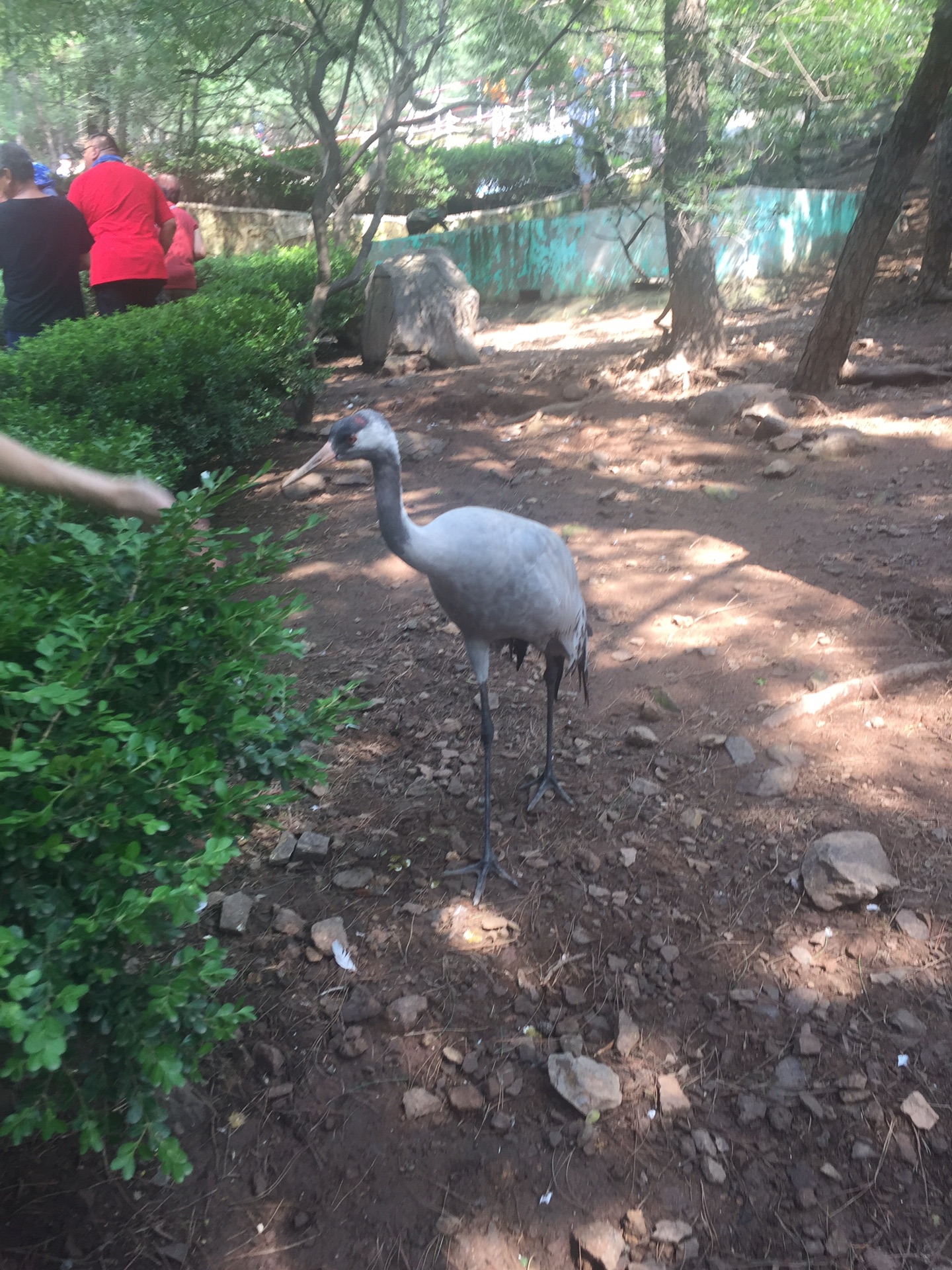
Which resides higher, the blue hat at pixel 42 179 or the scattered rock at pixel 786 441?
the blue hat at pixel 42 179

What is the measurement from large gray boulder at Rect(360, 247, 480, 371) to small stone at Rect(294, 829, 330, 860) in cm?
773

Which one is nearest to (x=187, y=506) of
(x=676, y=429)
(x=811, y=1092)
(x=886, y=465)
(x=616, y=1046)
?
(x=616, y=1046)

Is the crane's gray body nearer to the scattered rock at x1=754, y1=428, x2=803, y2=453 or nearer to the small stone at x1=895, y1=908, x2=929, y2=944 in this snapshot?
the small stone at x1=895, y1=908, x2=929, y2=944

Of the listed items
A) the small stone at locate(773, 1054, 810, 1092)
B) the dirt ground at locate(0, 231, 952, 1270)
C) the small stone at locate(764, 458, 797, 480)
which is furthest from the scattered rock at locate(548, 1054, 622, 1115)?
the small stone at locate(764, 458, 797, 480)

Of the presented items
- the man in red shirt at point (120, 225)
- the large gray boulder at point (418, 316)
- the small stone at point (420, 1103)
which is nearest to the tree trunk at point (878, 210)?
the large gray boulder at point (418, 316)

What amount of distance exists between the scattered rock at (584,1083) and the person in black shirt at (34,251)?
5.09 m

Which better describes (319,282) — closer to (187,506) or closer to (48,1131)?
(187,506)

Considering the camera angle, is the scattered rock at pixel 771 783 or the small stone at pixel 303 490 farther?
the small stone at pixel 303 490

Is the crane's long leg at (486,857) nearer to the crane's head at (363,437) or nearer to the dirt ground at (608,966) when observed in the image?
the dirt ground at (608,966)

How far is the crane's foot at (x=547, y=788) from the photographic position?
3287mm

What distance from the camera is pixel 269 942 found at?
263cm

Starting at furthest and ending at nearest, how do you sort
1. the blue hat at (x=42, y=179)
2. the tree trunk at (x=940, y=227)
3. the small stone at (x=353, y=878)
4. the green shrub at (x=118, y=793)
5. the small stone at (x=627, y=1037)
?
the tree trunk at (x=940, y=227)
the blue hat at (x=42, y=179)
the small stone at (x=353, y=878)
the small stone at (x=627, y=1037)
the green shrub at (x=118, y=793)

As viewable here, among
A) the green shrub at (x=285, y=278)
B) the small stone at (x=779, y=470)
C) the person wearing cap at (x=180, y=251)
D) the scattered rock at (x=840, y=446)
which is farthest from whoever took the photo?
the green shrub at (x=285, y=278)

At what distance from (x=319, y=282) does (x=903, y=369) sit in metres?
5.25
